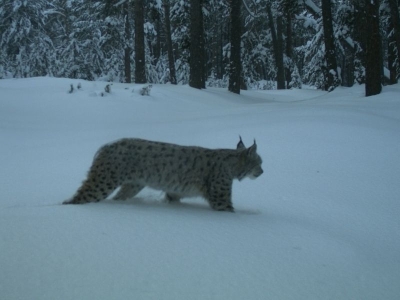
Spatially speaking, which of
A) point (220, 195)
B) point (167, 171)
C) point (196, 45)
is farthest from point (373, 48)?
point (167, 171)

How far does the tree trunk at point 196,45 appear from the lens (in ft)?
61.9

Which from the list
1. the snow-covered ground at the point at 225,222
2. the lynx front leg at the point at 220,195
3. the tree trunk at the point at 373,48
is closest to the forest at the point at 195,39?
the tree trunk at the point at 373,48

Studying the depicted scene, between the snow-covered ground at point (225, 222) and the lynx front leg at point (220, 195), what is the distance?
22 centimetres

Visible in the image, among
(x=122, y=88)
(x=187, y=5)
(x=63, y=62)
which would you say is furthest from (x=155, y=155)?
(x=63, y=62)

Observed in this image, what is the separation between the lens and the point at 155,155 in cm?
527

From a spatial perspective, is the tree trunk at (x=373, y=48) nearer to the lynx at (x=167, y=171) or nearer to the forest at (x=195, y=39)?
Answer: the forest at (x=195, y=39)

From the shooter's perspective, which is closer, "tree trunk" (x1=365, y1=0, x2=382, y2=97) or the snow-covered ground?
the snow-covered ground

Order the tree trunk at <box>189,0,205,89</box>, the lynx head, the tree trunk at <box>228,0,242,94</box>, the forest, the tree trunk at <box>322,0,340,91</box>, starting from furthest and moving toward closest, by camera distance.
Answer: the tree trunk at <box>228,0,242,94</box> < the tree trunk at <box>322,0,340,91</box> < the forest < the tree trunk at <box>189,0,205,89</box> < the lynx head

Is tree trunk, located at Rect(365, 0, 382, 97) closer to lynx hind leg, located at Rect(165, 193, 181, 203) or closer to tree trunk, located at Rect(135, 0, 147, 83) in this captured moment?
tree trunk, located at Rect(135, 0, 147, 83)

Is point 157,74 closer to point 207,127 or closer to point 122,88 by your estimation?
point 122,88

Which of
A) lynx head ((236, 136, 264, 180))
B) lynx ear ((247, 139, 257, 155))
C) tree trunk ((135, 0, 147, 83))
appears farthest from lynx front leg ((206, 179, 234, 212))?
tree trunk ((135, 0, 147, 83))

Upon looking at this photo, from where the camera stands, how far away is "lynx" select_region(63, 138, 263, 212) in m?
4.95

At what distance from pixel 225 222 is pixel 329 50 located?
18.0m

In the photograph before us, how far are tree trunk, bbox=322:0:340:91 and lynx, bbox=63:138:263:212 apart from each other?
1612cm
